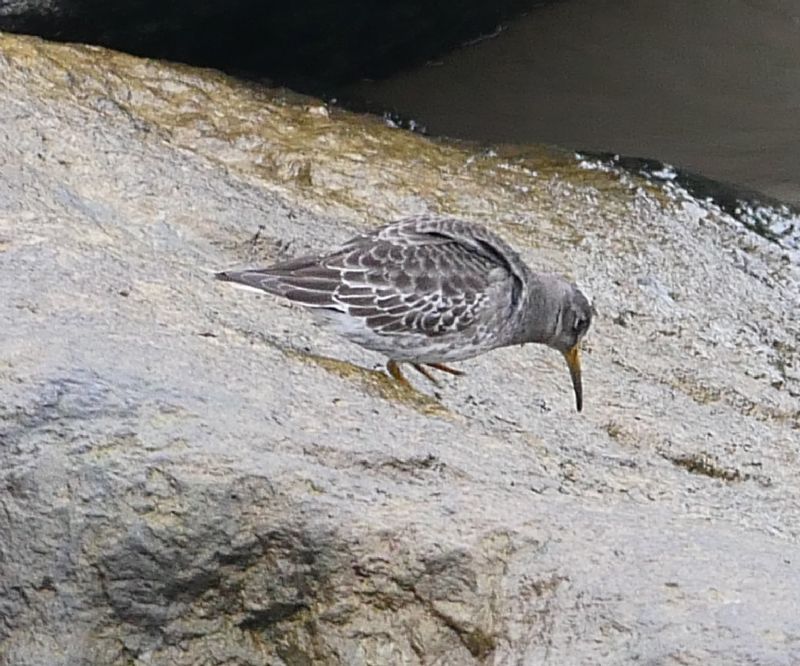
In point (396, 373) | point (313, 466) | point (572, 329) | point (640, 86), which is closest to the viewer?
point (313, 466)

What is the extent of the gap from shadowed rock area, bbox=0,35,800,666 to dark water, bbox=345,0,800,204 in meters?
2.69

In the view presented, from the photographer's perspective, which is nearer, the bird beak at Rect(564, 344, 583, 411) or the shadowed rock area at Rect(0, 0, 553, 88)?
the bird beak at Rect(564, 344, 583, 411)

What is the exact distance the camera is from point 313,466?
3.75 meters

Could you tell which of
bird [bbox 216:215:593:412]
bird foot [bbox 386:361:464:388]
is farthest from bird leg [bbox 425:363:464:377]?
bird [bbox 216:215:593:412]

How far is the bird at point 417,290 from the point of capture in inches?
181

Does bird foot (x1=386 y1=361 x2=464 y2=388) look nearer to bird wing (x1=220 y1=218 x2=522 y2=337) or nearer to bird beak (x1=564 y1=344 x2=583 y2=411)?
bird wing (x1=220 y1=218 x2=522 y2=337)

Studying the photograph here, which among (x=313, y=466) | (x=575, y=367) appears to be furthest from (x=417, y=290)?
(x=313, y=466)

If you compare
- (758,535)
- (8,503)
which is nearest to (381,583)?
(8,503)

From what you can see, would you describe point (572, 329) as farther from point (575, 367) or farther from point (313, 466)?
point (313, 466)

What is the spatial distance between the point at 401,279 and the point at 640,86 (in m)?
5.33

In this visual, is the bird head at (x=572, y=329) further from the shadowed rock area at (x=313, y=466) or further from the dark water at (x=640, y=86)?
the dark water at (x=640, y=86)

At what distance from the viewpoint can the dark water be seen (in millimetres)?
8539

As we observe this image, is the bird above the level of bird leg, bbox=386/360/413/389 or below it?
above

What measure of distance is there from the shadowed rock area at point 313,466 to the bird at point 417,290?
0.16 meters
